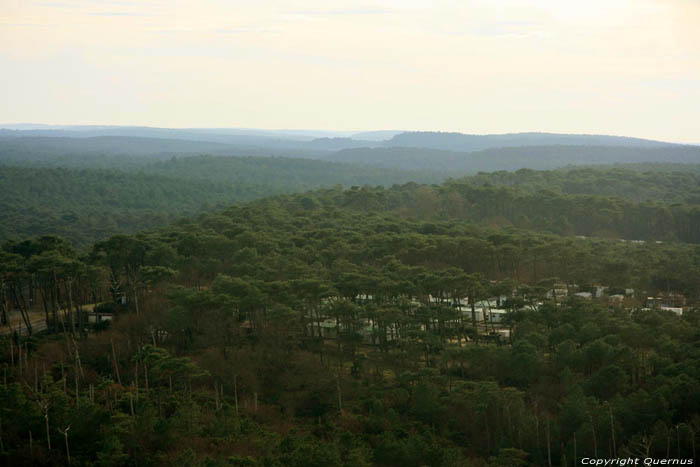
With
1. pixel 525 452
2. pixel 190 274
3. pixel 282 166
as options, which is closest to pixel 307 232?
pixel 190 274

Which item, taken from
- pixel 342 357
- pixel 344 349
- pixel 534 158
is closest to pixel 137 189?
pixel 344 349

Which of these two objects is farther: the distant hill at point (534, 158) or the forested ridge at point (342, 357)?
the distant hill at point (534, 158)

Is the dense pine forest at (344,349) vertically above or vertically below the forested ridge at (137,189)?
above

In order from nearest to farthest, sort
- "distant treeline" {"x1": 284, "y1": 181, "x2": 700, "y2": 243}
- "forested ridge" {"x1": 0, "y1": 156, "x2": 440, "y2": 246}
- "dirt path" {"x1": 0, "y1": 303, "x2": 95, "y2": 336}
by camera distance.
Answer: "dirt path" {"x1": 0, "y1": 303, "x2": 95, "y2": 336} < "distant treeline" {"x1": 284, "y1": 181, "x2": 700, "y2": 243} < "forested ridge" {"x1": 0, "y1": 156, "x2": 440, "y2": 246}

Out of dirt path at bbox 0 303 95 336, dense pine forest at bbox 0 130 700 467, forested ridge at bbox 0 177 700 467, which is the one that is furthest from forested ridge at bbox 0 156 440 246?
forested ridge at bbox 0 177 700 467

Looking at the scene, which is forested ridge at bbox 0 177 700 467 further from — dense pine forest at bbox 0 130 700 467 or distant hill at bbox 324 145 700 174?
distant hill at bbox 324 145 700 174

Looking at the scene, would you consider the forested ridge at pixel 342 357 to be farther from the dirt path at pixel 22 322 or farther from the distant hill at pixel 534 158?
the distant hill at pixel 534 158

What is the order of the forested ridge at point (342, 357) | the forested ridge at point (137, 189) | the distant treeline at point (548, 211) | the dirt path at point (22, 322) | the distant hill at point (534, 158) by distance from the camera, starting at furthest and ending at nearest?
1. the distant hill at point (534, 158)
2. the forested ridge at point (137, 189)
3. the distant treeline at point (548, 211)
4. the dirt path at point (22, 322)
5. the forested ridge at point (342, 357)

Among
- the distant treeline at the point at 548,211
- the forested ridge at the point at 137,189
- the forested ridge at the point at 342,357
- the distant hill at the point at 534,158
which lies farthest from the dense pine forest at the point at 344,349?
the distant hill at the point at 534,158

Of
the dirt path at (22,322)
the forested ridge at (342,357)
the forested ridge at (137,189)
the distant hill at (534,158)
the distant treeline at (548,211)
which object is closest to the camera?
the forested ridge at (342,357)

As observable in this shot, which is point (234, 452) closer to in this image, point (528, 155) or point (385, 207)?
point (385, 207)
